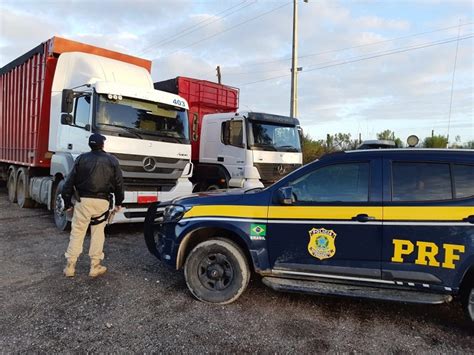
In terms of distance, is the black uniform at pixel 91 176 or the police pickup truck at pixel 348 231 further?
the black uniform at pixel 91 176

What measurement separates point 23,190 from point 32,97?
263 cm

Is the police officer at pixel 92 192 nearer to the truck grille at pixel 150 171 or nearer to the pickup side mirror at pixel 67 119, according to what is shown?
the truck grille at pixel 150 171

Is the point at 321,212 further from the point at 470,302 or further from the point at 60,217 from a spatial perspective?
the point at 60,217

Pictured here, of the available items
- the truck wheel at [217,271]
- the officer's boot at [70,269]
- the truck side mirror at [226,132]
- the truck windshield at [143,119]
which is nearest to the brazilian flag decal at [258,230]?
the truck wheel at [217,271]

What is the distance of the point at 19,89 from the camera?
966cm

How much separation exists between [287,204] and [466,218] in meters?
1.64

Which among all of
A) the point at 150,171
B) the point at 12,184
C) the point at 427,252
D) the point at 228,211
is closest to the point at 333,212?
the point at 427,252

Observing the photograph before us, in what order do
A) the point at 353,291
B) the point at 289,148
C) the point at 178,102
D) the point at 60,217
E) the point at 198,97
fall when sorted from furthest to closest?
the point at 198,97
the point at 289,148
the point at 178,102
the point at 60,217
the point at 353,291

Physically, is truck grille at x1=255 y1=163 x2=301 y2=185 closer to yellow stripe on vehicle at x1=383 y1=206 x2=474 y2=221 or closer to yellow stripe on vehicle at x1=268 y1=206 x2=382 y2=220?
yellow stripe on vehicle at x1=268 y1=206 x2=382 y2=220

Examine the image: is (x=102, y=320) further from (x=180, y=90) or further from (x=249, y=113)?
(x=180, y=90)

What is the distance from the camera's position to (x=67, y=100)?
7004 mm

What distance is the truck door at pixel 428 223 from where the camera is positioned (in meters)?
3.50

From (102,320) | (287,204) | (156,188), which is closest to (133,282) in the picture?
(102,320)

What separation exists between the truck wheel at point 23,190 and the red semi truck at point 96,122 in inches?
1.1
